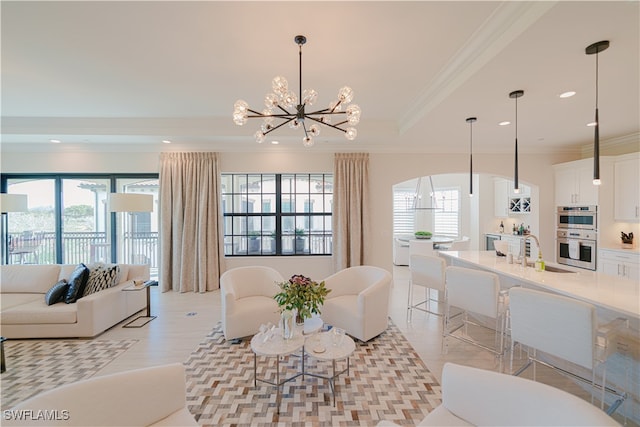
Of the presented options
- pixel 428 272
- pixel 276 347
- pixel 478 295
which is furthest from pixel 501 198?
pixel 276 347

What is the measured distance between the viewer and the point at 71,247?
18.0 ft

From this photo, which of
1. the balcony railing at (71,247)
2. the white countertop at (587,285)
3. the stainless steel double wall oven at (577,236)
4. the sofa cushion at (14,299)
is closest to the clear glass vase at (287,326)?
the white countertop at (587,285)

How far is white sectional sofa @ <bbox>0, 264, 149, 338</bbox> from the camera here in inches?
125

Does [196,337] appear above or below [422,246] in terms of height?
below

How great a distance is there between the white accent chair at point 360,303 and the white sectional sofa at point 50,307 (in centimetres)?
277

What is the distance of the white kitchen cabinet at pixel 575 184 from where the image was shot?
4.83 metres

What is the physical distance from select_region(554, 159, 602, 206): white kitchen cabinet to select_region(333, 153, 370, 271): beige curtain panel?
3.90 m

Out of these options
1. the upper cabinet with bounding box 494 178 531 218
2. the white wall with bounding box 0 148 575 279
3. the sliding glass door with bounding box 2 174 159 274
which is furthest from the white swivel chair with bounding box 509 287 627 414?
the sliding glass door with bounding box 2 174 159 274

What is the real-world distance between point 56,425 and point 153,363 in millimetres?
1807

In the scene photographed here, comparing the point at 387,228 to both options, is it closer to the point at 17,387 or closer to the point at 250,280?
the point at 250,280

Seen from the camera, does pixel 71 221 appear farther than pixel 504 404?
Yes

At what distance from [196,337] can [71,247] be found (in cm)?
419

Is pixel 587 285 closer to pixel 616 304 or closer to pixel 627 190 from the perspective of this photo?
pixel 616 304

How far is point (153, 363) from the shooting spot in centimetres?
279
